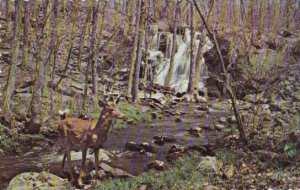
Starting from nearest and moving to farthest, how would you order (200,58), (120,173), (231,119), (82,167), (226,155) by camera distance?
(82,167)
(120,173)
(226,155)
(231,119)
(200,58)

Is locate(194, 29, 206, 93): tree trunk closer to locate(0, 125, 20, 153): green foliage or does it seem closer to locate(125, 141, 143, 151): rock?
locate(125, 141, 143, 151): rock

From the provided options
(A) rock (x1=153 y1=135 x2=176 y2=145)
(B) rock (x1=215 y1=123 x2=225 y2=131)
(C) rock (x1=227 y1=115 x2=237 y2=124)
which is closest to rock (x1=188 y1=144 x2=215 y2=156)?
(A) rock (x1=153 y1=135 x2=176 y2=145)

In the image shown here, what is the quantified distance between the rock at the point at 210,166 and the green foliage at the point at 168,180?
7 centimetres

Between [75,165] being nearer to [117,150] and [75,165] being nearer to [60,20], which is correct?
[117,150]

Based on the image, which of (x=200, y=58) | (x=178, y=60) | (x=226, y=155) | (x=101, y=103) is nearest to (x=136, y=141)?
(x=101, y=103)

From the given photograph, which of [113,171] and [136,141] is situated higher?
[136,141]

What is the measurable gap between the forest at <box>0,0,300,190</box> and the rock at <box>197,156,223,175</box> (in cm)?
1

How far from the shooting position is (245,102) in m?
5.97

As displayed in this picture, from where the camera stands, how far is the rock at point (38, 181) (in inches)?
167

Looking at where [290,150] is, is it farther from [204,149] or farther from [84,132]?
[84,132]

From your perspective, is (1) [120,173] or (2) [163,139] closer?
(1) [120,173]

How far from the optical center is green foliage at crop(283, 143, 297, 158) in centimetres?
500

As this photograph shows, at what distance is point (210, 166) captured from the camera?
4.83 m

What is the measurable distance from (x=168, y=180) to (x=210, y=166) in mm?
512
